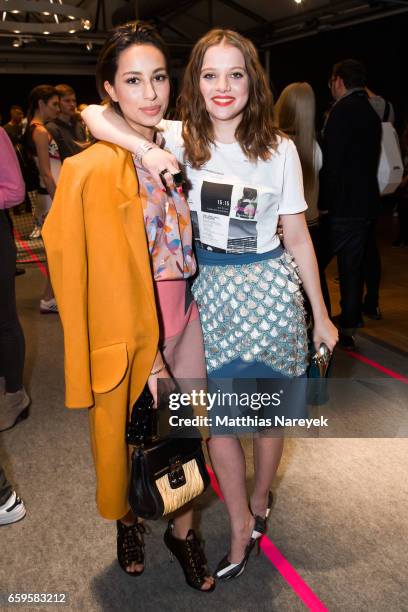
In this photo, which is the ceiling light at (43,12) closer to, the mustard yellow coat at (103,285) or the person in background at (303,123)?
the person in background at (303,123)

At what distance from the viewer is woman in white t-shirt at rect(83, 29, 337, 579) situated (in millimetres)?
1493

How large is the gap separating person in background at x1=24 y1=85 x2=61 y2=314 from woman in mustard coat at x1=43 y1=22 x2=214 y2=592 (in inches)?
115

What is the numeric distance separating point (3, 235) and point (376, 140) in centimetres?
223

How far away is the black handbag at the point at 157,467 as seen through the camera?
1.47 m

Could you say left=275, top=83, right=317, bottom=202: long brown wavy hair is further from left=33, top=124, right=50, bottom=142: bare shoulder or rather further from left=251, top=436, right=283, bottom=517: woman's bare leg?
left=33, top=124, right=50, bottom=142: bare shoulder

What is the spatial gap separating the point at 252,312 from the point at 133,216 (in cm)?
47

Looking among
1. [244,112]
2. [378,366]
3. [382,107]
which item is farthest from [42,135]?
[244,112]

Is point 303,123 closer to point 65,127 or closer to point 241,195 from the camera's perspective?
point 241,195

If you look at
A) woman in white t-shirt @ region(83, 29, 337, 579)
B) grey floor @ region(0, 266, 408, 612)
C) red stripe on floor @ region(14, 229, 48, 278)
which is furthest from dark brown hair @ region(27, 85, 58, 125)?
woman in white t-shirt @ region(83, 29, 337, 579)

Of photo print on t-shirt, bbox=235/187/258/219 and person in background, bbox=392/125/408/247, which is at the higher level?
photo print on t-shirt, bbox=235/187/258/219

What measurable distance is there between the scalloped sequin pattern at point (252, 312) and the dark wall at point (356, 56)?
22.2 feet

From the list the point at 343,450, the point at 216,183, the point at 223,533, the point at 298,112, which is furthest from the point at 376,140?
the point at 223,533

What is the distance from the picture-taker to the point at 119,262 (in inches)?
52.2

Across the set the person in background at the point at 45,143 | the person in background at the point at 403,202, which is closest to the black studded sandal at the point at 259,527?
the person in background at the point at 45,143
